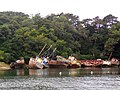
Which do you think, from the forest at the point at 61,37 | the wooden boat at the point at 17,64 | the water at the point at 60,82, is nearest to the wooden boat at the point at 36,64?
the wooden boat at the point at 17,64

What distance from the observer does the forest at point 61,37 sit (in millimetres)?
86000

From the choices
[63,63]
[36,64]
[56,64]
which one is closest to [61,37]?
[63,63]

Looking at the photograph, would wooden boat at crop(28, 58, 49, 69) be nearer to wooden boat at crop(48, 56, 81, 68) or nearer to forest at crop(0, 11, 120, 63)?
wooden boat at crop(48, 56, 81, 68)

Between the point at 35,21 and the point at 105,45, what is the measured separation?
2337cm

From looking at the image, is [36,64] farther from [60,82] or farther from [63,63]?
[60,82]

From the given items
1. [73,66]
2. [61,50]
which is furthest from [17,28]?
[73,66]

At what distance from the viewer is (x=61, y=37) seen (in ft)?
325

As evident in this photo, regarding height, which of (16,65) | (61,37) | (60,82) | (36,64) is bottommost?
(60,82)

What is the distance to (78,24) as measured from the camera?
11075cm

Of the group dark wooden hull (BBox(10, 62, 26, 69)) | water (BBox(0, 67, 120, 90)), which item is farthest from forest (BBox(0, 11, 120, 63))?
water (BBox(0, 67, 120, 90))

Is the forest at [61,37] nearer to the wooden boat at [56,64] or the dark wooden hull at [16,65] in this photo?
the dark wooden hull at [16,65]

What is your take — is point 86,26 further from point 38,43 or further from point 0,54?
point 0,54

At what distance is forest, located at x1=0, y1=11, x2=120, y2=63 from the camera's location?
3386 inches

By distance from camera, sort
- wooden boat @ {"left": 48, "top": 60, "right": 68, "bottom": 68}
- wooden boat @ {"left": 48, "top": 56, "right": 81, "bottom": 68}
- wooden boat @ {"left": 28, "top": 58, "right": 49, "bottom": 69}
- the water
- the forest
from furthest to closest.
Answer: the forest < wooden boat @ {"left": 48, "top": 56, "right": 81, "bottom": 68} < wooden boat @ {"left": 48, "top": 60, "right": 68, "bottom": 68} < wooden boat @ {"left": 28, "top": 58, "right": 49, "bottom": 69} < the water
